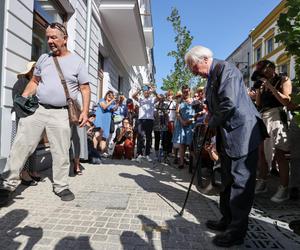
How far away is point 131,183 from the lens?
17.0 feet

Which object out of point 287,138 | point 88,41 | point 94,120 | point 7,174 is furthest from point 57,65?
point 88,41

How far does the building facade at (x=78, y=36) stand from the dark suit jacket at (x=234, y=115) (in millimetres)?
3484

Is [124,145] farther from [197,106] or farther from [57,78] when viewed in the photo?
[57,78]

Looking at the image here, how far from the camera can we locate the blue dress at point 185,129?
6781 millimetres

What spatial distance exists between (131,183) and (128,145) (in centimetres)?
310

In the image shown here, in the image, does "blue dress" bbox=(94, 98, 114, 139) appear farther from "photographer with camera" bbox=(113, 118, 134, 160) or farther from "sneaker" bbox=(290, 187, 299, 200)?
"sneaker" bbox=(290, 187, 299, 200)

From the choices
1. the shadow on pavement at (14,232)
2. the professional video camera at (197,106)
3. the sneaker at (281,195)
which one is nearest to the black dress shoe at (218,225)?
the sneaker at (281,195)

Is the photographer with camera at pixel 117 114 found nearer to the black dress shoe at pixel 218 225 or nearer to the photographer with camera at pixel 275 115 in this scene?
the photographer with camera at pixel 275 115

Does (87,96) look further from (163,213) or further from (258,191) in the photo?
(258,191)

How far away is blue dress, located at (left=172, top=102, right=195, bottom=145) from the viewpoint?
22.2ft

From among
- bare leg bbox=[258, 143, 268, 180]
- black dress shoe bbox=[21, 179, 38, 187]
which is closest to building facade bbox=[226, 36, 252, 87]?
bare leg bbox=[258, 143, 268, 180]

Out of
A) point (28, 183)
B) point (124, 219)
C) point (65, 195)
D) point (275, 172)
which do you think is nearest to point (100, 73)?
point (275, 172)

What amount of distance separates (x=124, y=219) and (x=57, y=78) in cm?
193

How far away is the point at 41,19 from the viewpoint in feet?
22.0
